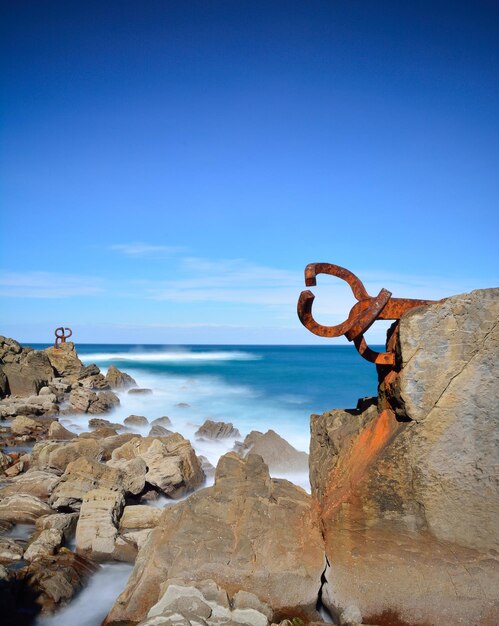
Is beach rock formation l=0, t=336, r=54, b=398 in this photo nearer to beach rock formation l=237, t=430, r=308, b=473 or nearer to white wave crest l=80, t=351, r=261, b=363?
beach rock formation l=237, t=430, r=308, b=473

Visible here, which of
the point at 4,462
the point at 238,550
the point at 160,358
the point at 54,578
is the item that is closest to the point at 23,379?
the point at 4,462

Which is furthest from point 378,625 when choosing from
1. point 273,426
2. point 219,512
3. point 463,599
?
point 273,426

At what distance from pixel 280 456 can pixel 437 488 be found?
25.0 ft

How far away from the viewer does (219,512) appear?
4.51 metres

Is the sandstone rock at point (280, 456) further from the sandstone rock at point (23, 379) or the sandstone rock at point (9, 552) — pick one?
the sandstone rock at point (23, 379)

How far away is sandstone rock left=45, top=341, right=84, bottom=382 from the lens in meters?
27.6

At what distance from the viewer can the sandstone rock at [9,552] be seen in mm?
5349

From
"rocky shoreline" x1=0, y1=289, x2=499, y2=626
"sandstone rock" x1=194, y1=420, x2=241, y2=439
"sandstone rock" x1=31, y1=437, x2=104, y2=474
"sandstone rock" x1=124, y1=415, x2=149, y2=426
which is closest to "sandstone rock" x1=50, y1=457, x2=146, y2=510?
"sandstone rock" x1=31, y1=437, x2=104, y2=474

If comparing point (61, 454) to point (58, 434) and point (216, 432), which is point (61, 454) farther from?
point (216, 432)

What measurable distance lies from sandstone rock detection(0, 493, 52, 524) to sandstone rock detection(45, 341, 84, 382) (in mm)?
20797

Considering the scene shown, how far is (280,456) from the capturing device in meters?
→ 11.1

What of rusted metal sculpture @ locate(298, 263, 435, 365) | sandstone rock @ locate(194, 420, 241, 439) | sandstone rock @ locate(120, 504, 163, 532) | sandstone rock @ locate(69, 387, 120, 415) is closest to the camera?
rusted metal sculpture @ locate(298, 263, 435, 365)

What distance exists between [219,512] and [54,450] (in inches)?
232

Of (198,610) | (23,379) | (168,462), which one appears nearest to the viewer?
(198,610)
